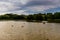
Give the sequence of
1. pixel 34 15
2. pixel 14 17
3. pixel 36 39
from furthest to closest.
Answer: pixel 14 17
pixel 34 15
pixel 36 39

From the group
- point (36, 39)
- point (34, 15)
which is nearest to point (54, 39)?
point (36, 39)

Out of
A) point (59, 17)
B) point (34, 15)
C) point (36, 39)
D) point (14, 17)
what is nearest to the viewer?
point (36, 39)

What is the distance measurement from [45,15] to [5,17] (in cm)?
3836

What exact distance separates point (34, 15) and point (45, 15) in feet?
21.4

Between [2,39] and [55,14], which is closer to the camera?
[2,39]

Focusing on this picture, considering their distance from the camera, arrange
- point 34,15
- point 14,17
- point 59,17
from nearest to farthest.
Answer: point 59,17 < point 34,15 < point 14,17

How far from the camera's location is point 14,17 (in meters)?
123

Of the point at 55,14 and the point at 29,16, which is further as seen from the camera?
the point at 29,16

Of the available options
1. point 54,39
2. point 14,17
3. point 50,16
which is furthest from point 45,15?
point 54,39

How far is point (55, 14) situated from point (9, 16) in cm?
4394

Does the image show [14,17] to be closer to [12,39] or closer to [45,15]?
[45,15]

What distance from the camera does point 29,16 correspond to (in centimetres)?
10025

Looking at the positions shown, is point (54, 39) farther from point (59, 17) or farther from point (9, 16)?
point (9, 16)

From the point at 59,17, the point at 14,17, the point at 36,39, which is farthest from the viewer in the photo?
the point at 14,17
